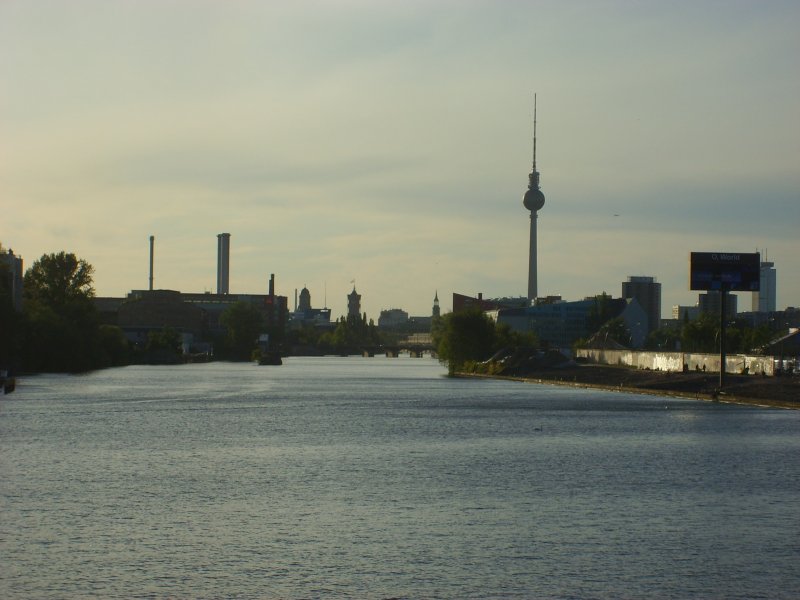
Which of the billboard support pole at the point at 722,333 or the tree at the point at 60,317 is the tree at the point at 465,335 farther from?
the billboard support pole at the point at 722,333

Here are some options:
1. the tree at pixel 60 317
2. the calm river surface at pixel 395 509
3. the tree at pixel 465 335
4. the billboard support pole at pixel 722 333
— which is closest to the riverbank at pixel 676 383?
the billboard support pole at pixel 722 333

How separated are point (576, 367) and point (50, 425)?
425 feet

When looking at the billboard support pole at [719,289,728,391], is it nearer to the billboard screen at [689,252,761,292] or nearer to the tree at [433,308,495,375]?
the billboard screen at [689,252,761,292]

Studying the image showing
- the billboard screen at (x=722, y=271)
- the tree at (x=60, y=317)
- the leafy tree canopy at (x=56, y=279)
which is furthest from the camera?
the leafy tree canopy at (x=56, y=279)

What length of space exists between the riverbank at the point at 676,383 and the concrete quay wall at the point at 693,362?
2.33 m

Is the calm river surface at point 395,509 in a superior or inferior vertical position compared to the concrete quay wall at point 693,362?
inferior

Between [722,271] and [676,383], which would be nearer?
[722,271]

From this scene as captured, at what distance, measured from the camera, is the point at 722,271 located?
104000 mm

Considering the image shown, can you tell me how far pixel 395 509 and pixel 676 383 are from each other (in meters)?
98.2

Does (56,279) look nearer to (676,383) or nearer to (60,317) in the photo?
(60,317)

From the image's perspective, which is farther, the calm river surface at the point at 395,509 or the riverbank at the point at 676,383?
the riverbank at the point at 676,383

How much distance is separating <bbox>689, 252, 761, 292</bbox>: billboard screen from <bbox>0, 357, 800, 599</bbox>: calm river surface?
87.2ft

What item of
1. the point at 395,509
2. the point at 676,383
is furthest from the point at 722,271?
the point at 395,509

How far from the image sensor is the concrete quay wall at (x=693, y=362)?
431ft
